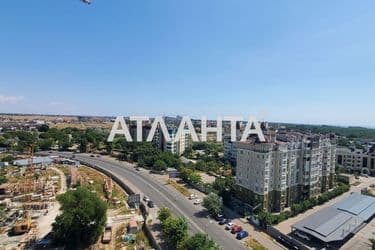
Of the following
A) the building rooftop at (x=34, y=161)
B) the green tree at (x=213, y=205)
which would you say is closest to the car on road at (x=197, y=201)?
the green tree at (x=213, y=205)

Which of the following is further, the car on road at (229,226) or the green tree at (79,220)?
the car on road at (229,226)

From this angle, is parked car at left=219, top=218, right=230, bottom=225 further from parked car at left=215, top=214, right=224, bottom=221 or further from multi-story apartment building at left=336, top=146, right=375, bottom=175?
multi-story apartment building at left=336, top=146, right=375, bottom=175

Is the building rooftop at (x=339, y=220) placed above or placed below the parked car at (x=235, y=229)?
above

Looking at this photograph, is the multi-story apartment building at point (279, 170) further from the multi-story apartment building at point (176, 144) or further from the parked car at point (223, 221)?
the multi-story apartment building at point (176, 144)

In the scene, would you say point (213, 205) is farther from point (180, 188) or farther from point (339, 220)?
point (339, 220)

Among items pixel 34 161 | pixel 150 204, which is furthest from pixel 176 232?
pixel 34 161

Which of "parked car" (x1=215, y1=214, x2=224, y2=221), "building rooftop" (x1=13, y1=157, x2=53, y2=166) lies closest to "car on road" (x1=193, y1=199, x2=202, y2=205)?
"parked car" (x1=215, y1=214, x2=224, y2=221)
